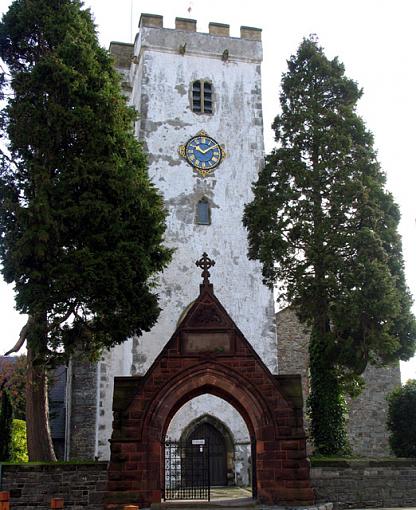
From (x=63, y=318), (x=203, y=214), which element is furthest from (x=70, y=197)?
(x=203, y=214)

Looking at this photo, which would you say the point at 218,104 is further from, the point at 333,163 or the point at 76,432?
the point at 76,432

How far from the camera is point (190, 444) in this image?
2334 cm

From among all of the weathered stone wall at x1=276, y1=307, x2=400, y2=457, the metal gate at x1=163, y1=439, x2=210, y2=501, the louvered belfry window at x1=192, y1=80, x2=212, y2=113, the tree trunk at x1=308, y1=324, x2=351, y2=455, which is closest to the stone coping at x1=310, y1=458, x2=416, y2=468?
the tree trunk at x1=308, y1=324, x2=351, y2=455

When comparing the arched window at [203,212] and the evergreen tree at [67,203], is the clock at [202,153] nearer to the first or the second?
Answer: the arched window at [203,212]

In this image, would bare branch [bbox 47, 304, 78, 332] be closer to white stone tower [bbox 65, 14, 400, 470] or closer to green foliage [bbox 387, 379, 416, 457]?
white stone tower [bbox 65, 14, 400, 470]

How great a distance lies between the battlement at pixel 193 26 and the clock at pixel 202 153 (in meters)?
5.32

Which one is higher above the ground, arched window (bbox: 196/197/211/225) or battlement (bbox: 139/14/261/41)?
battlement (bbox: 139/14/261/41)

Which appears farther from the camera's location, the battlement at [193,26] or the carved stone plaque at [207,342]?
the battlement at [193,26]

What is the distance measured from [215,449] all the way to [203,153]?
12063 mm

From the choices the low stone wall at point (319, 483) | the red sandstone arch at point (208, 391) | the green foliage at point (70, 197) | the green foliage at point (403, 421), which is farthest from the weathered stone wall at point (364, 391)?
the red sandstone arch at point (208, 391)

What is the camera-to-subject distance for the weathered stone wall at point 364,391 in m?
28.5

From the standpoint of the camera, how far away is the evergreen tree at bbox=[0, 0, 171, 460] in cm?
1561

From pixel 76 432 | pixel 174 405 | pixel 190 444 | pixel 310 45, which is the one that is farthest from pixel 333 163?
pixel 76 432

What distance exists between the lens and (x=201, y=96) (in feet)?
93.9
